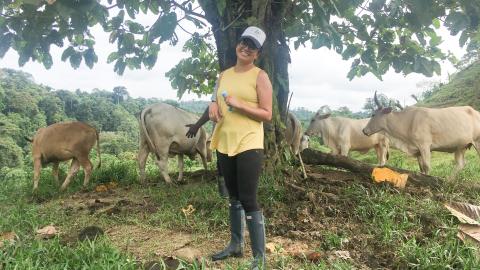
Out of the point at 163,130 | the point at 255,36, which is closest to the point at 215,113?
the point at 255,36

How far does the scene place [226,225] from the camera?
4492 mm

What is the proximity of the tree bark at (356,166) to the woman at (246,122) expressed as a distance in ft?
9.98

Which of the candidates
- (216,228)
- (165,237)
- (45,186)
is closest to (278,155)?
(216,228)

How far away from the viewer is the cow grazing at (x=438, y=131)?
24.9ft

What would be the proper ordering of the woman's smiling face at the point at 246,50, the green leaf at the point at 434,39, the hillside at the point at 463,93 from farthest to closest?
1. the hillside at the point at 463,93
2. the green leaf at the point at 434,39
3. the woman's smiling face at the point at 246,50

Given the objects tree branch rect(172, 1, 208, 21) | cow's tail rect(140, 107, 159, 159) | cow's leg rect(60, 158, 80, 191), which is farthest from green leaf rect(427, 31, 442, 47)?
cow's leg rect(60, 158, 80, 191)

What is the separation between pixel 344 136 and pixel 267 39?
584 centimetres

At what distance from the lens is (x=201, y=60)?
8164mm

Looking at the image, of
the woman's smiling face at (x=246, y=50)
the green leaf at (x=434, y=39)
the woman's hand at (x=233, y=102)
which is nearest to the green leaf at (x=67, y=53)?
the woman's smiling face at (x=246, y=50)

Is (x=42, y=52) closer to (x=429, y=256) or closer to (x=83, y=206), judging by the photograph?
(x=83, y=206)

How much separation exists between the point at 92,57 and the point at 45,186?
2.62m

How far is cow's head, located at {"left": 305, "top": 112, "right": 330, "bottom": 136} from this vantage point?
459 inches

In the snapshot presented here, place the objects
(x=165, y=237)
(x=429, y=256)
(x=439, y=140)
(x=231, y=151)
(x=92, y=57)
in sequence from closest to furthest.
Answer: (x=231, y=151) < (x=429, y=256) < (x=165, y=237) < (x=92, y=57) < (x=439, y=140)

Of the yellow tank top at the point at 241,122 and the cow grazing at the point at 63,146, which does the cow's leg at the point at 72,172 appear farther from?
the yellow tank top at the point at 241,122
